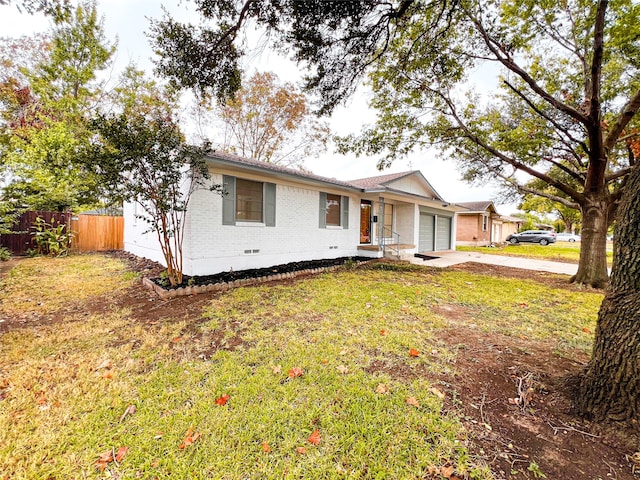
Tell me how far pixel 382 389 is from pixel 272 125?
19.6 meters

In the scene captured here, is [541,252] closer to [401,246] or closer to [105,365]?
[401,246]

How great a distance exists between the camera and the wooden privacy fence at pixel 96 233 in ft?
40.8

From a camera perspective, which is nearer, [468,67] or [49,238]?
[468,67]

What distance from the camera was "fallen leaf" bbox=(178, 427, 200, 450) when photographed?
6.27ft

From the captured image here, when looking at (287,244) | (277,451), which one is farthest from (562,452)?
(287,244)

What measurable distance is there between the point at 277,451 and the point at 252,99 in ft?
66.0

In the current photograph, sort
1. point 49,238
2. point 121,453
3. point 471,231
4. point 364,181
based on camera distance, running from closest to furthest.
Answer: point 121,453
point 49,238
point 364,181
point 471,231

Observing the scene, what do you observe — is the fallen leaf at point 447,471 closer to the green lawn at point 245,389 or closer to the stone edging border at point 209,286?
the green lawn at point 245,389

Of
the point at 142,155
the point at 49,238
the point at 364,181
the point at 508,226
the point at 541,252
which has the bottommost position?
the point at 541,252

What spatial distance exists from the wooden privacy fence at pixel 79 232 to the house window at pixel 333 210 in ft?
36.0

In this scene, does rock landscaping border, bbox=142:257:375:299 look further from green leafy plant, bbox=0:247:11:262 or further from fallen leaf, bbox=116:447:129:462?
green leafy plant, bbox=0:247:11:262

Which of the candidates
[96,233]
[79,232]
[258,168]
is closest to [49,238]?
[79,232]

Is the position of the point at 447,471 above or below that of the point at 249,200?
below

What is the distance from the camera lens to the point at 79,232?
12.4 meters
